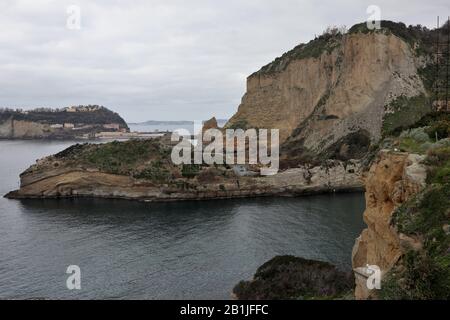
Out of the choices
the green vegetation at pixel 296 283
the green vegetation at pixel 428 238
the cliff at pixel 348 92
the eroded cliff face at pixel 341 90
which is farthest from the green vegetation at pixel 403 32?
the green vegetation at pixel 428 238

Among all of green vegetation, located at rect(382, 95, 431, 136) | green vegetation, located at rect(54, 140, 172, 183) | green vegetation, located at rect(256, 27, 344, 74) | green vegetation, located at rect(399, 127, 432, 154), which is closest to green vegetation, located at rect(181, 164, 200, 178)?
green vegetation, located at rect(54, 140, 172, 183)

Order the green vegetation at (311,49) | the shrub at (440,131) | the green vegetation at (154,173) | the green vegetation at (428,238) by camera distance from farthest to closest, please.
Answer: the green vegetation at (311,49) → the green vegetation at (154,173) → the shrub at (440,131) → the green vegetation at (428,238)

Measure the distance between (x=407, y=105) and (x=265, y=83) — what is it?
32057mm

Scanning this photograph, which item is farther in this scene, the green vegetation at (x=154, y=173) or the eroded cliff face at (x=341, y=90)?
the eroded cliff face at (x=341, y=90)

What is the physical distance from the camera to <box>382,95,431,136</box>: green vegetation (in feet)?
240

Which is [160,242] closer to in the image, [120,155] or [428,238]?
[120,155]

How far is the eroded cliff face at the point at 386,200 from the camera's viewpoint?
604 inches

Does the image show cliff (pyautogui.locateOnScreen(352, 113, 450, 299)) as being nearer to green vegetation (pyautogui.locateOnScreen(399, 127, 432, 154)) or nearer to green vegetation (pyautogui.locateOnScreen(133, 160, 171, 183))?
green vegetation (pyautogui.locateOnScreen(399, 127, 432, 154))

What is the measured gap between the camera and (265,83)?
98.8m

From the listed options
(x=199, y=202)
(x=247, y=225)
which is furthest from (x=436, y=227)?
(x=199, y=202)

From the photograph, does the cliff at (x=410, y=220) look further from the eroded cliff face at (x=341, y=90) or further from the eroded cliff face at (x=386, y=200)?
the eroded cliff face at (x=341, y=90)

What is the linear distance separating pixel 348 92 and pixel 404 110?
10.2 meters

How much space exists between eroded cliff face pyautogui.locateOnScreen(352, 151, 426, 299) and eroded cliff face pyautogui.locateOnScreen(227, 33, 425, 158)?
2232 inches

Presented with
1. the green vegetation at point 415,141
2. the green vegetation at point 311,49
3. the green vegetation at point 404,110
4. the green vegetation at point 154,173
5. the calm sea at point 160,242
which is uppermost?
the green vegetation at point 311,49
